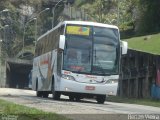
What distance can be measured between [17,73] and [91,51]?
7642 cm

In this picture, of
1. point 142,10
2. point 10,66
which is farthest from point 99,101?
point 10,66

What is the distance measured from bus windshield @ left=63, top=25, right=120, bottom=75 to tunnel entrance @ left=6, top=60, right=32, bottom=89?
61210 mm

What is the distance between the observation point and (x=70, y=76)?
27812 mm

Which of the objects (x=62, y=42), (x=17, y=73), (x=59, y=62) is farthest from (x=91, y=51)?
(x=17, y=73)

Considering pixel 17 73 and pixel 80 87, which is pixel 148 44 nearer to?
pixel 80 87

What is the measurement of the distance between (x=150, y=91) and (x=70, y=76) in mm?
18574

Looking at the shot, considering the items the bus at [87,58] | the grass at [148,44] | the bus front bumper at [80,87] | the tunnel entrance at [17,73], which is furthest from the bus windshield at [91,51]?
the tunnel entrance at [17,73]

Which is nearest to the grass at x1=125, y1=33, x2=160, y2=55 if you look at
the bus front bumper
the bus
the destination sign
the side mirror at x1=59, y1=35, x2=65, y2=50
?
the bus

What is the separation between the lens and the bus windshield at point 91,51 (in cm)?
2775

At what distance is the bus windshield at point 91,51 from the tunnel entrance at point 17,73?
61.2m

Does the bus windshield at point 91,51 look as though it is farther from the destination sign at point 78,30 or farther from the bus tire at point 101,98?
the bus tire at point 101,98

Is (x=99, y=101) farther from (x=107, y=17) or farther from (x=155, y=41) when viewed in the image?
(x=107, y=17)

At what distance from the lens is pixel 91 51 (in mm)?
27891

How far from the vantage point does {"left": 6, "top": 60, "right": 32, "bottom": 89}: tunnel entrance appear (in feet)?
301
